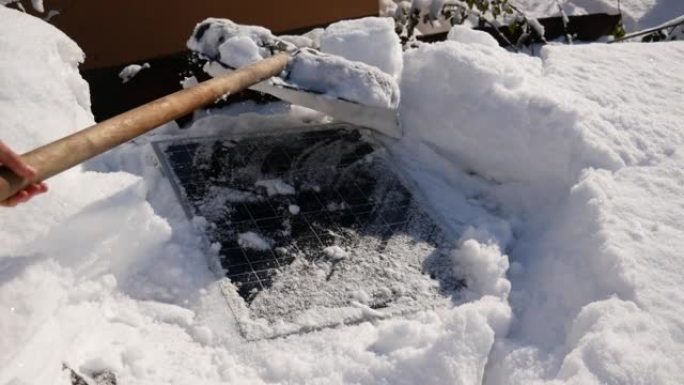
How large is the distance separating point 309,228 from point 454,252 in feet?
1.58

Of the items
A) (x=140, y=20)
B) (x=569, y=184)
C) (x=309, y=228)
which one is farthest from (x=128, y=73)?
(x=569, y=184)

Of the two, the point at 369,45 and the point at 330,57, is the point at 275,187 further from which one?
the point at 369,45

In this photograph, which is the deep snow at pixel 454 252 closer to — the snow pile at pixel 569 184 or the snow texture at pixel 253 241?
the snow pile at pixel 569 184

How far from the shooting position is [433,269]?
7.52 ft

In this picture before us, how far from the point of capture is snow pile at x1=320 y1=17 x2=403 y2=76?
9.03 ft

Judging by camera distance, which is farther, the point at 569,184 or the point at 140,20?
the point at 140,20

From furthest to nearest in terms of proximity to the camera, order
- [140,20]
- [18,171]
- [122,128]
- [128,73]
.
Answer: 1. [140,20]
2. [128,73]
3. [122,128]
4. [18,171]

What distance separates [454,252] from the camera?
92.9 inches

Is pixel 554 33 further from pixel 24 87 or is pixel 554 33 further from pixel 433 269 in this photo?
pixel 24 87

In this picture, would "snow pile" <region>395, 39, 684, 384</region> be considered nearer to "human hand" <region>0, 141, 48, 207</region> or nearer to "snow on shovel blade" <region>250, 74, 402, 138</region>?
"snow on shovel blade" <region>250, 74, 402, 138</region>

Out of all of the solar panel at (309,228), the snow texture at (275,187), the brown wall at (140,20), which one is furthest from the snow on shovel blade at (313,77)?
the brown wall at (140,20)

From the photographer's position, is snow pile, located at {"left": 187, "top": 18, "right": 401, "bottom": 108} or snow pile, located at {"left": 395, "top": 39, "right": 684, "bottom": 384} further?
snow pile, located at {"left": 187, "top": 18, "right": 401, "bottom": 108}

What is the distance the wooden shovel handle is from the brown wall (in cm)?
139

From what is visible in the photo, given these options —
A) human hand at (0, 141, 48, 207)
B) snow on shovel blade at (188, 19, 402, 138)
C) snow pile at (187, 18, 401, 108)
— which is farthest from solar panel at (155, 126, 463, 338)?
human hand at (0, 141, 48, 207)
